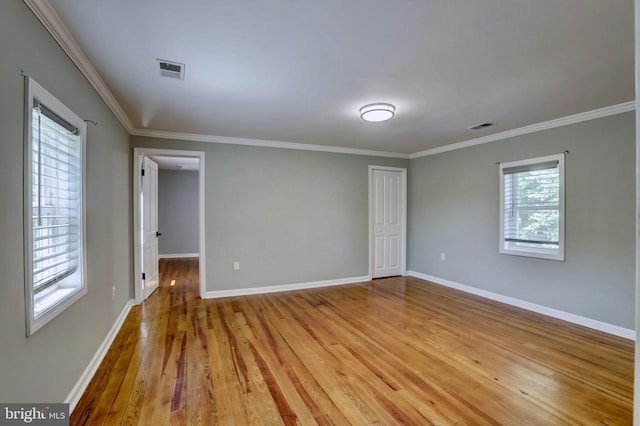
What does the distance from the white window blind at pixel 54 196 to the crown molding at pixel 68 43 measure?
18.6 inches

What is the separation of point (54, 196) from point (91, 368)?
141 cm

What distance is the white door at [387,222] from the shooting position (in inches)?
218

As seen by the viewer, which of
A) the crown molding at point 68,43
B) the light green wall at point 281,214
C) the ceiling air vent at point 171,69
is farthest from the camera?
the light green wall at point 281,214

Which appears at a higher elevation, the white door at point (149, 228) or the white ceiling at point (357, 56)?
the white ceiling at point (357, 56)

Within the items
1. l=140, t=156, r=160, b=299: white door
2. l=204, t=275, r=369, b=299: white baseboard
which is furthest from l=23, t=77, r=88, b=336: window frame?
l=204, t=275, r=369, b=299: white baseboard

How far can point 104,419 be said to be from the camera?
5.90 ft

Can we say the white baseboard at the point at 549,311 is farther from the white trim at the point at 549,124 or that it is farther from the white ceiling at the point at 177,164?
the white ceiling at the point at 177,164

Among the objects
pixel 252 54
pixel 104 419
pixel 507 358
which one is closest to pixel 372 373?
pixel 507 358

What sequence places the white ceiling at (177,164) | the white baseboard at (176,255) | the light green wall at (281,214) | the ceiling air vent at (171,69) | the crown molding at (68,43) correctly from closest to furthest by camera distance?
the crown molding at (68,43)
the ceiling air vent at (171,69)
the light green wall at (281,214)
the white ceiling at (177,164)
the white baseboard at (176,255)

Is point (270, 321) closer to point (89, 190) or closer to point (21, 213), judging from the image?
point (89, 190)

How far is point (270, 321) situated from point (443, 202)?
3.54 meters

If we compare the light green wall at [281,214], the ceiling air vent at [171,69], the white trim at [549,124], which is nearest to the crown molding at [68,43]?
the ceiling air vent at [171,69]

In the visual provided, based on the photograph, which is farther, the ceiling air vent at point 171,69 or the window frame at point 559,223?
the window frame at point 559,223

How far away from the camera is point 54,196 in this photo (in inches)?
71.2
